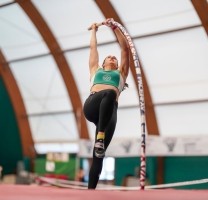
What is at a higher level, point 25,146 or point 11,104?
point 11,104

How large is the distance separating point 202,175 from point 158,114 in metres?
1.91

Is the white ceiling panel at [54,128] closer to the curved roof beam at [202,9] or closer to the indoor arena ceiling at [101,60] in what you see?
the indoor arena ceiling at [101,60]

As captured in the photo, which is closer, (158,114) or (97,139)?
(97,139)

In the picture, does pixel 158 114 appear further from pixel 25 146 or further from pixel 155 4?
pixel 25 146

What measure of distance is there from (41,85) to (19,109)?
4.24 ft

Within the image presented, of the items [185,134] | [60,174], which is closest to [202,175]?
[185,134]

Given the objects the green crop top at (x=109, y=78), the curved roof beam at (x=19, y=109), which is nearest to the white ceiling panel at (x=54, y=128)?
the curved roof beam at (x=19, y=109)

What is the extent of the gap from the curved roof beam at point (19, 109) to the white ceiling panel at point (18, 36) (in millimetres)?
580

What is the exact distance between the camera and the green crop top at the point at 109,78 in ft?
9.51

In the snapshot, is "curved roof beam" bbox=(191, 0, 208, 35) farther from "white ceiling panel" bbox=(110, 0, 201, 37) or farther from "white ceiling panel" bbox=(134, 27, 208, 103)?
"white ceiling panel" bbox=(134, 27, 208, 103)

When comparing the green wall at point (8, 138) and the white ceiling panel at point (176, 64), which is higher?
the white ceiling panel at point (176, 64)

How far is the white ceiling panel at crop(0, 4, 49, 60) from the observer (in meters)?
9.37

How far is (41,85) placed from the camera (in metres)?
10.9

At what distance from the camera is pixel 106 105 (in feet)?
8.53
